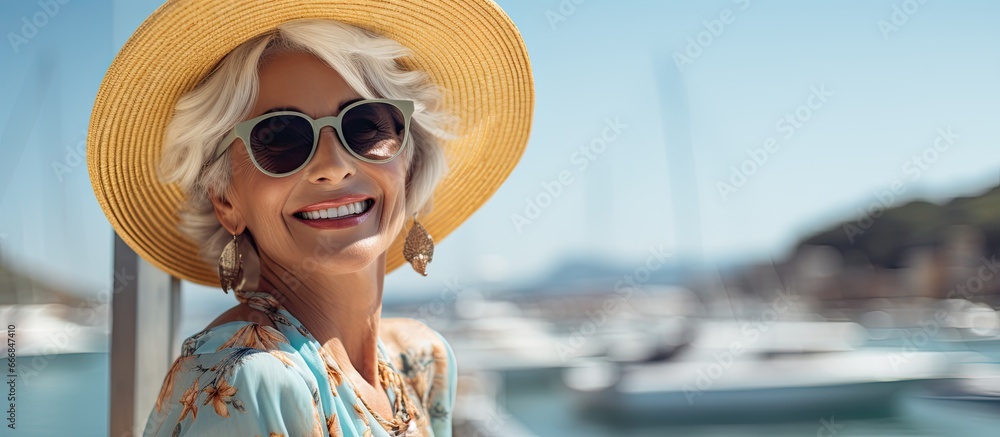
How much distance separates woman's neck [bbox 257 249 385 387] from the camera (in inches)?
43.6

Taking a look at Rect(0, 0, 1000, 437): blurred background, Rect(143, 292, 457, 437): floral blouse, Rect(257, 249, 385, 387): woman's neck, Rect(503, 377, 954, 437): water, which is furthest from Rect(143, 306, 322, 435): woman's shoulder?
Rect(503, 377, 954, 437): water

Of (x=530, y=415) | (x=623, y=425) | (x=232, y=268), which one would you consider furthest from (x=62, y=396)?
(x=530, y=415)

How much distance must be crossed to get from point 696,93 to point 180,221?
26593mm

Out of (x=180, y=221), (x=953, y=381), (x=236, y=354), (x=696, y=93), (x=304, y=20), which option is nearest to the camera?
(x=236, y=354)

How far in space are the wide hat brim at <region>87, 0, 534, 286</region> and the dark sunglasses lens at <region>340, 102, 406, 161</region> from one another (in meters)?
0.16

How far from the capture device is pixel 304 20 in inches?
43.0

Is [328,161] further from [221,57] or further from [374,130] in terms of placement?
[221,57]

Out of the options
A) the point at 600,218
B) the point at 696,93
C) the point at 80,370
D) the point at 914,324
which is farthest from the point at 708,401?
the point at 80,370

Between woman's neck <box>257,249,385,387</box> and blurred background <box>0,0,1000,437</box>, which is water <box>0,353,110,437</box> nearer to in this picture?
woman's neck <box>257,249,385,387</box>

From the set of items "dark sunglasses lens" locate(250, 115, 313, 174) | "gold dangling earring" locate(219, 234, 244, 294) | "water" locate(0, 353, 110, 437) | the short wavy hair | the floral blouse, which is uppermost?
the short wavy hair

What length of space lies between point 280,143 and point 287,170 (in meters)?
0.04

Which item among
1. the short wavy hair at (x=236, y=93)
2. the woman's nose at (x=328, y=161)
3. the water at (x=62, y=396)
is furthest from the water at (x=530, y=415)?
the woman's nose at (x=328, y=161)

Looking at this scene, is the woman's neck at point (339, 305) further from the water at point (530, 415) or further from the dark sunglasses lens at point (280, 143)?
the water at point (530, 415)

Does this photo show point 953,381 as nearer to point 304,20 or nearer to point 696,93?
point 696,93
